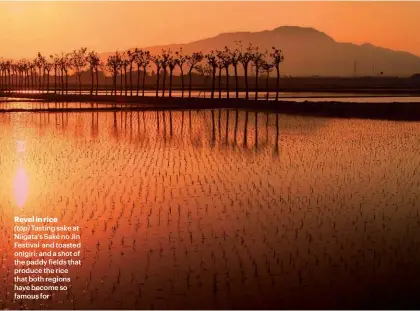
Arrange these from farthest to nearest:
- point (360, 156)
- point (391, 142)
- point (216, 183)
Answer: point (391, 142) → point (360, 156) → point (216, 183)

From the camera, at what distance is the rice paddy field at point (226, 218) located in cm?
809

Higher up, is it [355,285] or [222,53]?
[222,53]

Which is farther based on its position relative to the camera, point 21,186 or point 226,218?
point 21,186

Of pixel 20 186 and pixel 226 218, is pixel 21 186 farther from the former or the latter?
pixel 226 218

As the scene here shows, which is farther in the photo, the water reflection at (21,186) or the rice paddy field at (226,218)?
the water reflection at (21,186)

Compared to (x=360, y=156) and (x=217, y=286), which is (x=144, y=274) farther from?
(x=360, y=156)

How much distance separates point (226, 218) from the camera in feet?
39.9

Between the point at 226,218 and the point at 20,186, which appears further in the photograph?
the point at 20,186

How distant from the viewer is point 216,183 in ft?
52.6

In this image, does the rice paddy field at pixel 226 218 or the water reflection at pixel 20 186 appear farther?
the water reflection at pixel 20 186

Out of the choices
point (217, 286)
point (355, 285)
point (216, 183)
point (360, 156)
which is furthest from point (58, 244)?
point (360, 156)

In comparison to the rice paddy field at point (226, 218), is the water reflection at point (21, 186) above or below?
below

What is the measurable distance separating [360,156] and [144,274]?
1443 centimetres

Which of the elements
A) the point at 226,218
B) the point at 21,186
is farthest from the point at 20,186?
the point at 226,218
